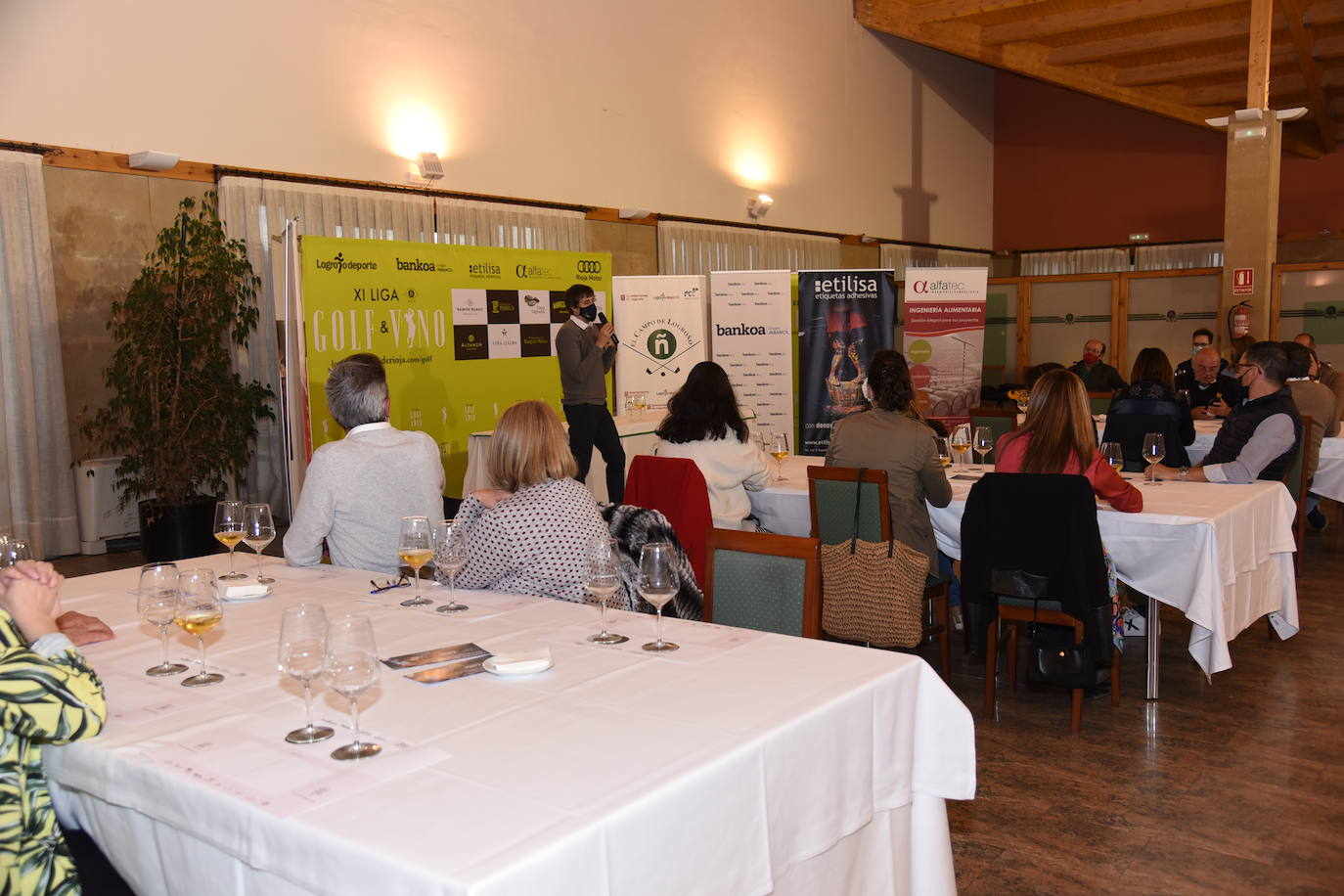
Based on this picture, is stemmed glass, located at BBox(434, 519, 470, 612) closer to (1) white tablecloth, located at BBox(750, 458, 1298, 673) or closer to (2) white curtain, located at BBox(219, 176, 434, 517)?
(1) white tablecloth, located at BBox(750, 458, 1298, 673)

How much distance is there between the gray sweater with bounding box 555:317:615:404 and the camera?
7.70 m

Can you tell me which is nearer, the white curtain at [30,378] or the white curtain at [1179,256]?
the white curtain at [30,378]

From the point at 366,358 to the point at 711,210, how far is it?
361 inches

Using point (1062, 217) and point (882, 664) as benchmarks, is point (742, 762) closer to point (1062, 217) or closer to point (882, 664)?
point (882, 664)

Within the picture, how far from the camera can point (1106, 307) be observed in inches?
514

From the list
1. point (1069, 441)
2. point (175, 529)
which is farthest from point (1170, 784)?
point (175, 529)

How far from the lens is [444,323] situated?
8172mm

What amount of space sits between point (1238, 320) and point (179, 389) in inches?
363

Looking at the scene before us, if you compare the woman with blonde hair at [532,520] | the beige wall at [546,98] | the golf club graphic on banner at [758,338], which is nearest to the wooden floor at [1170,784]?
the woman with blonde hair at [532,520]

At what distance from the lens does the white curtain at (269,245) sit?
7.83 metres

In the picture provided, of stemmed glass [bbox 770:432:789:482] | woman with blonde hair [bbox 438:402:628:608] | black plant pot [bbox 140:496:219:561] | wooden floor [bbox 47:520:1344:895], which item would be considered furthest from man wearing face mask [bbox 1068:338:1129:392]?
woman with blonde hair [bbox 438:402:628:608]

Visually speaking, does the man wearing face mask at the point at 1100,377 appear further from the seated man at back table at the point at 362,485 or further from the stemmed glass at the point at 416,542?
the stemmed glass at the point at 416,542

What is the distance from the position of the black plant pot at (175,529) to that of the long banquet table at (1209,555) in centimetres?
473

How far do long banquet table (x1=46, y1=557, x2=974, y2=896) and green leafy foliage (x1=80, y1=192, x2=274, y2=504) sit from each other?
492cm
